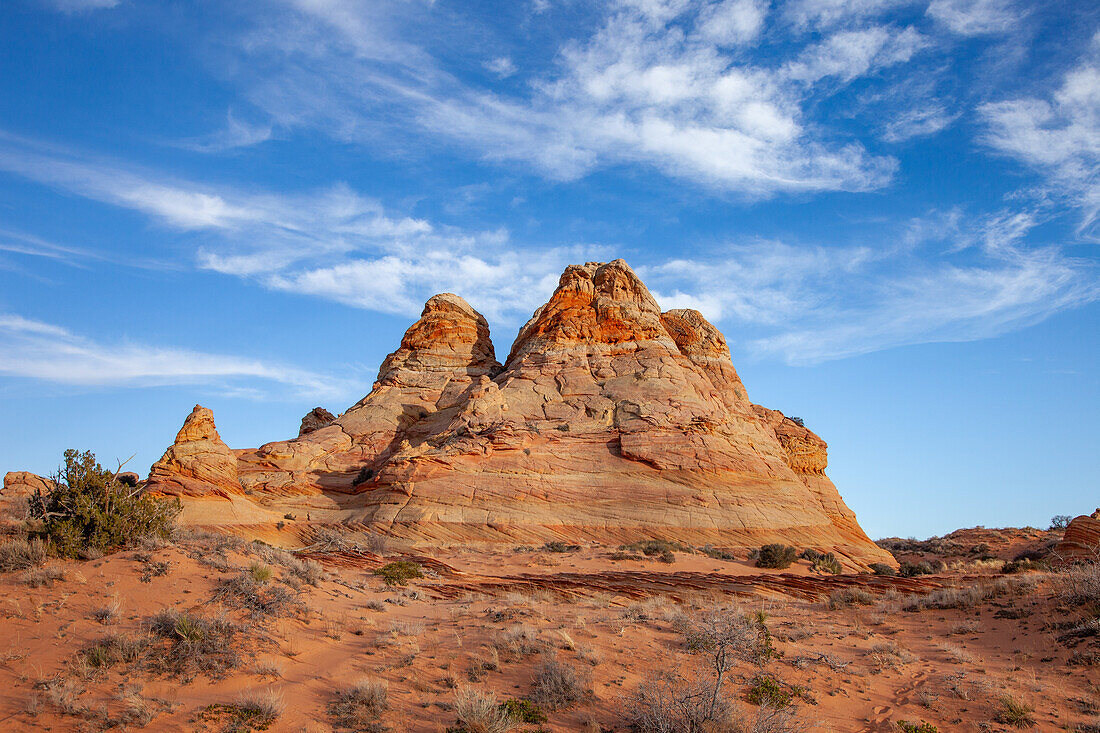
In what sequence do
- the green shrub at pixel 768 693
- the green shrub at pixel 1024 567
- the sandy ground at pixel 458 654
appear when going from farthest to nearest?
1. the green shrub at pixel 1024 567
2. the green shrub at pixel 768 693
3. the sandy ground at pixel 458 654

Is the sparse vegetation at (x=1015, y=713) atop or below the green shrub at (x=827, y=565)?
below

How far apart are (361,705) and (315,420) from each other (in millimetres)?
45391

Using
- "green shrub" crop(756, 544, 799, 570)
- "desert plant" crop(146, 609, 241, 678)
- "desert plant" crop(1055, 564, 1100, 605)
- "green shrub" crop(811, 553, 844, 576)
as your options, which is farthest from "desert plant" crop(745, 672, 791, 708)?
"green shrub" crop(811, 553, 844, 576)

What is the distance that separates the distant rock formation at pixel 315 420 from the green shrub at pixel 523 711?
44313mm

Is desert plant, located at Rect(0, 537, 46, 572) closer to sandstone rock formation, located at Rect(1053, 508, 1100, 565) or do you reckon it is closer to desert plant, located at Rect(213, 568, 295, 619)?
desert plant, located at Rect(213, 568, 295, 619)

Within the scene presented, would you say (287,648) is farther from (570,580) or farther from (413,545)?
(413,545)

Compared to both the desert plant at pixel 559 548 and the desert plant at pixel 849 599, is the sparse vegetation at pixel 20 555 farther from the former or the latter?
the desert plant at pixel 559 548

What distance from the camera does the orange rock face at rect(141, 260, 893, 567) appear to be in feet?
103

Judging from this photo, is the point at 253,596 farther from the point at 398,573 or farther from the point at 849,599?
the point at 849,599

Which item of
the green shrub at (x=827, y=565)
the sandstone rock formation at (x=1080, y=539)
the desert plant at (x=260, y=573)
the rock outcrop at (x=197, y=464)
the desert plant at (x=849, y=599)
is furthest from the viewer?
the rock outcrop at (x=197, y=464)

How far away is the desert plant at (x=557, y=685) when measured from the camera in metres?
7.82

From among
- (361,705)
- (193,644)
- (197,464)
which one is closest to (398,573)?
(193,644)

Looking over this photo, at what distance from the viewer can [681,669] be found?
9.02 m

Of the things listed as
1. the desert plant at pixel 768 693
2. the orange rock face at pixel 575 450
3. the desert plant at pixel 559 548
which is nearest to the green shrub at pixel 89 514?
the desert plant at pixel 768 693
